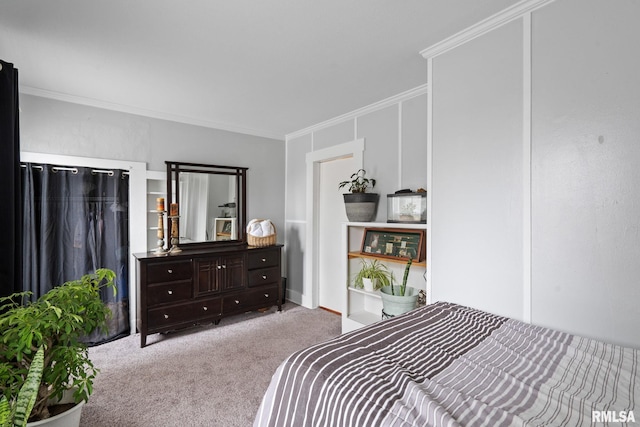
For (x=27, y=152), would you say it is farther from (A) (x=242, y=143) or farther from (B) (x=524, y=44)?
(B) (x=524, y=44)

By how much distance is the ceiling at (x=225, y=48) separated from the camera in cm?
161

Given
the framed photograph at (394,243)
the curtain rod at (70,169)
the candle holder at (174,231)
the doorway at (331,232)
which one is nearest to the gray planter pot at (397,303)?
the framed photograph at (394,243)

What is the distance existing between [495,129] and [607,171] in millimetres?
545

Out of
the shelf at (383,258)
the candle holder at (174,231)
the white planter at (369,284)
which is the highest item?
the candle holder at (174,231)

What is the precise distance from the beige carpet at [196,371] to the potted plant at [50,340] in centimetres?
55

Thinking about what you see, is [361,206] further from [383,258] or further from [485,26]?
[485,26]

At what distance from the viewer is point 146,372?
2365mm

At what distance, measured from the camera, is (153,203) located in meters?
3.35

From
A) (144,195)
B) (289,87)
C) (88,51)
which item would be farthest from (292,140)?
(88,51)

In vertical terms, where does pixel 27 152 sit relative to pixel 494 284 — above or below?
above

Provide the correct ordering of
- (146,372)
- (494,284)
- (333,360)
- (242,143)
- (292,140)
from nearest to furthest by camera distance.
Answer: (333,360) → (494,284) → (146,372) → (242,143) → (292,140)

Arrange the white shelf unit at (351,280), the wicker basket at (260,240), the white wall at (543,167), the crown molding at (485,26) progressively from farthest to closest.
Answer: the wicker basket at (260,240) → the white shelf unit at (351,280) → the crown molding at (485,26) → the white wall at (543,167)

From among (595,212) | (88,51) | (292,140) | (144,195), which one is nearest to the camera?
(595,212)

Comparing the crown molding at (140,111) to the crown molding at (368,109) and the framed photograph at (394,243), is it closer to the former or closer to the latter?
the crown molding at (368,109)
